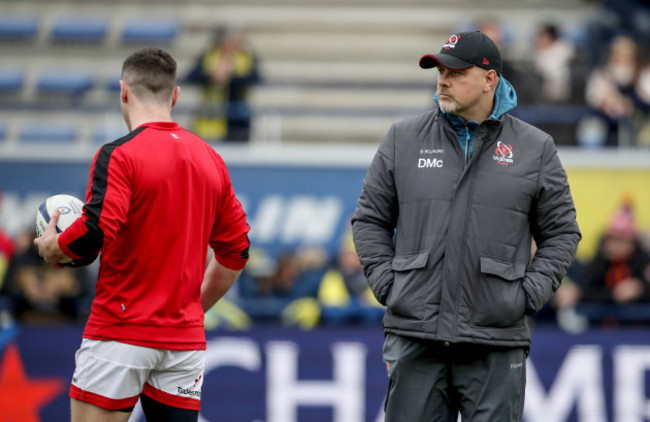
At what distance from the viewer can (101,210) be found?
3959 millimetres

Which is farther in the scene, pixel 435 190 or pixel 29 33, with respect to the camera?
pixel 29 33

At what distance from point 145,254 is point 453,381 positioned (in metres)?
1.42

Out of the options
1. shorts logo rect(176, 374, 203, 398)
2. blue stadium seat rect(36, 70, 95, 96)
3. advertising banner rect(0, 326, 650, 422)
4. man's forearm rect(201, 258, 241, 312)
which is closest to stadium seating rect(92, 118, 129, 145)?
blue stadium seat rect(36, 70, 95, 96)

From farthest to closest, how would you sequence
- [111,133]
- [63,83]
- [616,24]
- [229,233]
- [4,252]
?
1. [63,83]
2. [616,24]
3. [111,133]
4. [4,252]
5. [229,233]

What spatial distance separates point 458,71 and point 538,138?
1.53ft

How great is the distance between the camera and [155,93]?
4.28m

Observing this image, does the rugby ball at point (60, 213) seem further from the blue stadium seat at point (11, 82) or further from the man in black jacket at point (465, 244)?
the blue stadium seat at point (11, 82)

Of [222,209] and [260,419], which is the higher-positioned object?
[222,209]

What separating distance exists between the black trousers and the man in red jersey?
89 centimetres

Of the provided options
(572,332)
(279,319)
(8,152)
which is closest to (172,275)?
(572,332)

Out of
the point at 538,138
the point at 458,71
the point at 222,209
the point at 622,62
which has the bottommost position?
the point at 222,209

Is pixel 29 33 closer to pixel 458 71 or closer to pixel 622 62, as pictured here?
pixel 622 62

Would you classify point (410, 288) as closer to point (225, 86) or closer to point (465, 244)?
point (465, 244)

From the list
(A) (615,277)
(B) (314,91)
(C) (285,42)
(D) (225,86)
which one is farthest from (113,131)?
(A) (615,277)
